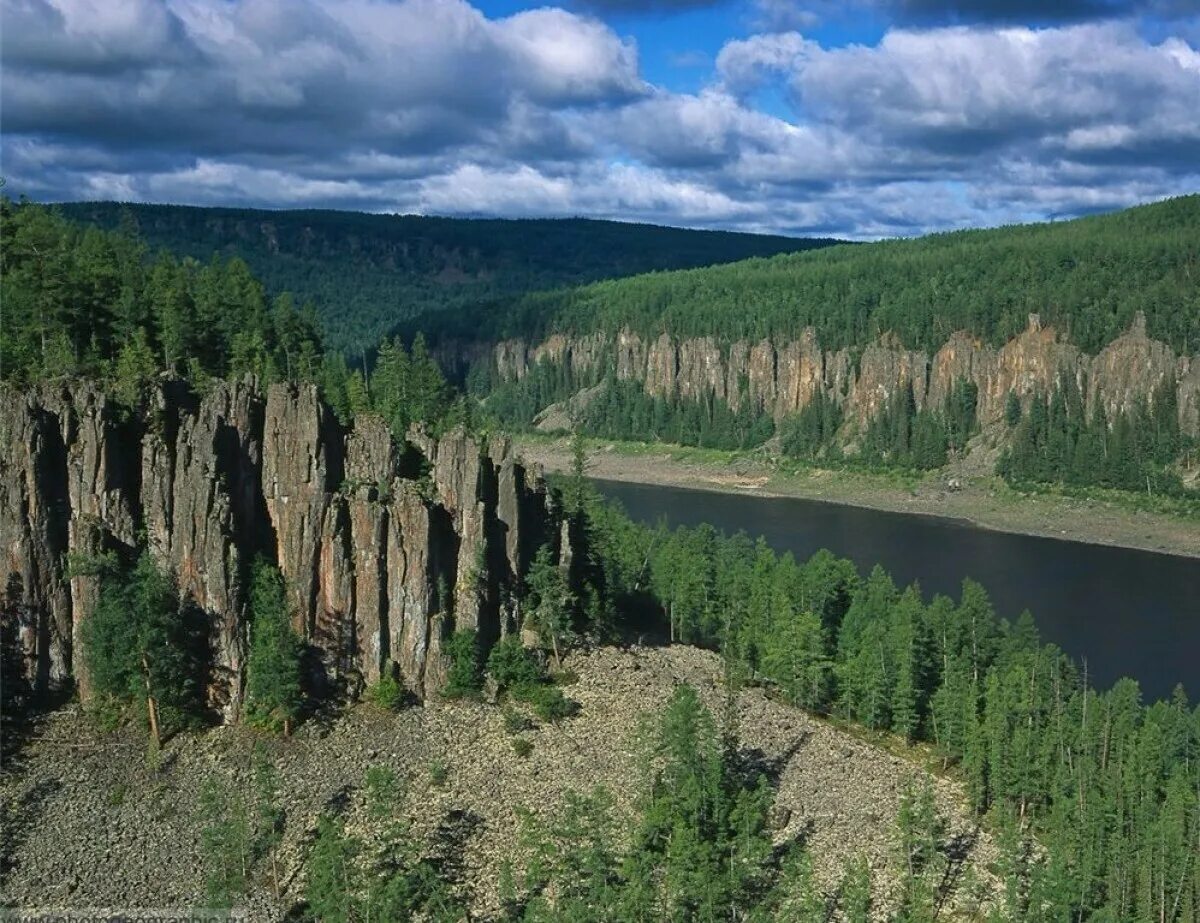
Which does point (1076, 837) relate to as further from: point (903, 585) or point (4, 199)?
point (4, 199)

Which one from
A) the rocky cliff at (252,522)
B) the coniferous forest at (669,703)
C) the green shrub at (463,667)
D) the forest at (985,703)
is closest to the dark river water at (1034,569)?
the coniferous forest at (669,703)

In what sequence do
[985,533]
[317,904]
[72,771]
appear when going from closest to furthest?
1. [317,904]
2. [72,771]
3. [985,533]

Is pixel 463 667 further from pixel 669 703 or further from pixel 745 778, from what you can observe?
pixel 745 778

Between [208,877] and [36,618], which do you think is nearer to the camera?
Result: [208,877]

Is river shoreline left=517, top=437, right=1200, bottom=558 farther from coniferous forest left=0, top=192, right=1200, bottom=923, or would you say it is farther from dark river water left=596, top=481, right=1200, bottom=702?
coniferous forest left=0, top=192, right=1200, bottom=923

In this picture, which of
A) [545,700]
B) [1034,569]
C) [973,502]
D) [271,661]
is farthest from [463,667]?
[973,502]

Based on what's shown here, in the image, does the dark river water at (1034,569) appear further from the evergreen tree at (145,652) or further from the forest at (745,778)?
the evergreen tree at (145,652)

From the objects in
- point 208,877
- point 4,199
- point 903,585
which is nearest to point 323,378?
point 4,199
